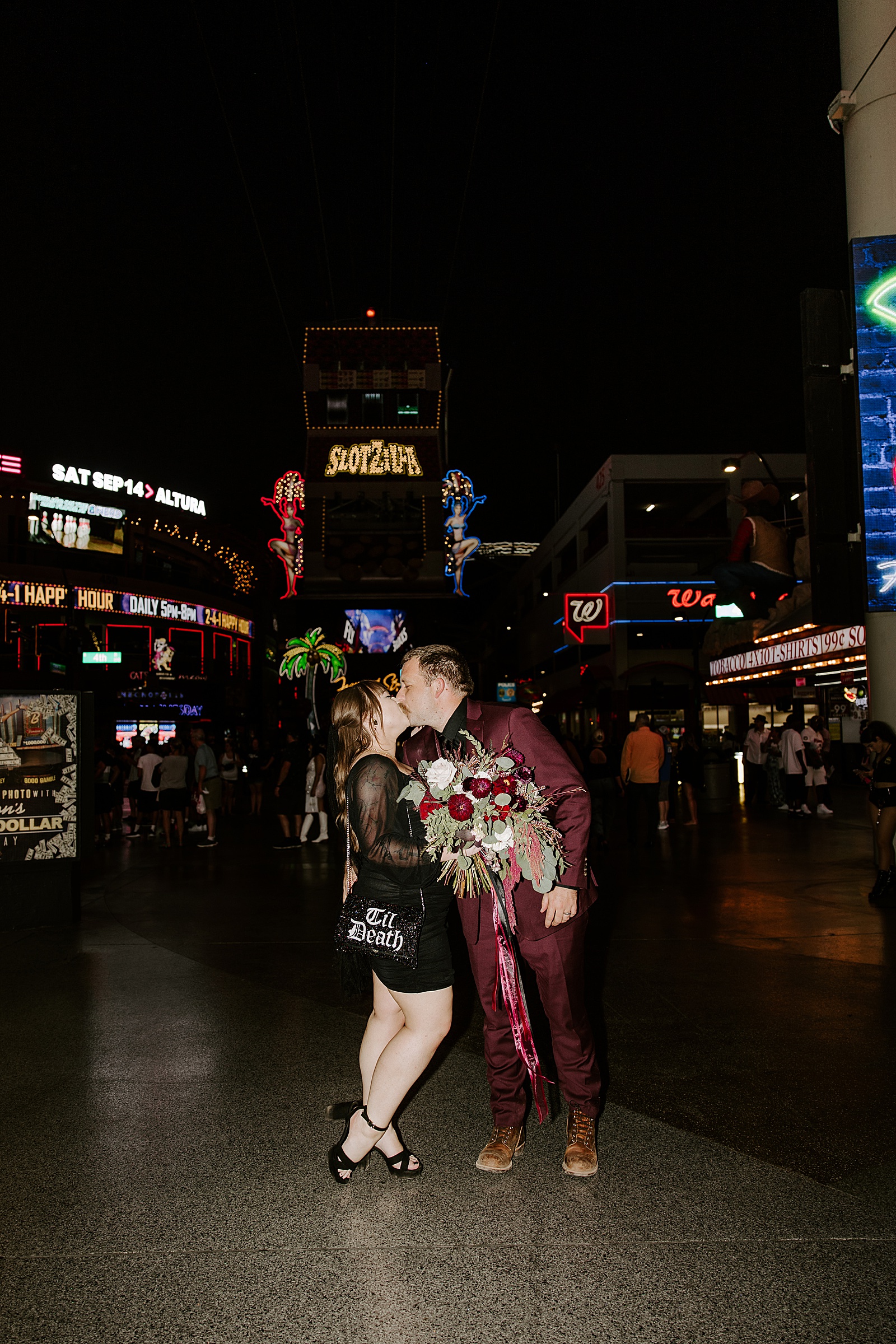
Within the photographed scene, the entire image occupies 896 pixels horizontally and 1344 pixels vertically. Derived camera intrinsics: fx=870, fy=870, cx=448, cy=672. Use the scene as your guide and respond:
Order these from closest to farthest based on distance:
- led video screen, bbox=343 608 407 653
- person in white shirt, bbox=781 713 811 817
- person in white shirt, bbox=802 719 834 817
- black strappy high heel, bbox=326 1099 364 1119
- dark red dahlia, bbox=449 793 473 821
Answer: dark red dahlia, bbox=449 793 473 821, black strappy high heel, bbox=326 1099 364 1119, person in white shirt, bbox=781 713 811 817, person in white shirt, bbox=802 719 834 817, led video screen, bbox=343 608 407 653

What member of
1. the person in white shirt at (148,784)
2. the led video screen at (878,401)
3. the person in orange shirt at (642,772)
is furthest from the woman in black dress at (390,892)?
the person in white shirt at (148,784)

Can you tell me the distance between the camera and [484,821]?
3182 mm

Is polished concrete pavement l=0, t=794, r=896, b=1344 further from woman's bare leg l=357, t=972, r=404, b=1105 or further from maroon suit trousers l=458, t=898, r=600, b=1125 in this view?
woman's bare leg l=357, t=972, r=404, b=1105

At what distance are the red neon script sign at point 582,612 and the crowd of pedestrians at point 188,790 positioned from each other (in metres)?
15.7

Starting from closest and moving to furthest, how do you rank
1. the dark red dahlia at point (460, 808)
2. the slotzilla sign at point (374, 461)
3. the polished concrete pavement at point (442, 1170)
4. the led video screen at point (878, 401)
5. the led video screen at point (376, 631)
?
the polished concrete pavement at point (442, 1170), the dark red dahlia at point (460, 808), the led video screen at point (878, 401), the led video screen at point (376, 631), the slotzilla sign at point (374, 461)

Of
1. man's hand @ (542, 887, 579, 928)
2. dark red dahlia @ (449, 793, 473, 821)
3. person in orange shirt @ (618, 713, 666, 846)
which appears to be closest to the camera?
A: dark red dahlia @ (449, 793, 473, 821)

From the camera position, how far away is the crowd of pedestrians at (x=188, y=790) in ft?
45.2

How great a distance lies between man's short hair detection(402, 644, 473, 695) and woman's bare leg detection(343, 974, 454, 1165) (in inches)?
46.1

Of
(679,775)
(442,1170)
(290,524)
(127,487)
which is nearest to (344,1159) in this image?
(442,1170)

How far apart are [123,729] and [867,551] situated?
126ft

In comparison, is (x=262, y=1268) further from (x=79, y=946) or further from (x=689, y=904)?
(x=689, y=904)

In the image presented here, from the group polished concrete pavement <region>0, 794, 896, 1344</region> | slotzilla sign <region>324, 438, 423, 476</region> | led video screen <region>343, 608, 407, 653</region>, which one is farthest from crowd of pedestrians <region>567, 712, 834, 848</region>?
slotzilla sign <region>324, 438, 423, 476</region>

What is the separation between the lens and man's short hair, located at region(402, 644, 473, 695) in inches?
136

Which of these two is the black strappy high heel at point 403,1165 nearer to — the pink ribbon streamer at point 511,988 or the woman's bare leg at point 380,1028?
the woman's bare leg at point 380,1028
